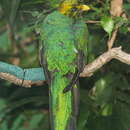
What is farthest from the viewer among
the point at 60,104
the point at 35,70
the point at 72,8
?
the point at 72,8

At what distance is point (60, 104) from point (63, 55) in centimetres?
25

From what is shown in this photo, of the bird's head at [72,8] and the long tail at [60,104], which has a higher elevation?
the bird's head at [72,8]

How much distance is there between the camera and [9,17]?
2.70m

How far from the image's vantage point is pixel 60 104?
1.84 metres

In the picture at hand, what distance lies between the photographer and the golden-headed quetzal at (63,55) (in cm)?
183

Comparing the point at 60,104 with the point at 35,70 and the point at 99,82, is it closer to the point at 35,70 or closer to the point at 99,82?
the point at 35,70

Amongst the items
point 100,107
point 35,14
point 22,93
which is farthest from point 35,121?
point 35,14

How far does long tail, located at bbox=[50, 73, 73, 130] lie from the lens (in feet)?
5.93

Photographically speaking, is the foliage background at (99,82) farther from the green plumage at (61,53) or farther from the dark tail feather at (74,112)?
the dark tail feather at (74,112)

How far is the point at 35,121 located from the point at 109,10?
4.87ft

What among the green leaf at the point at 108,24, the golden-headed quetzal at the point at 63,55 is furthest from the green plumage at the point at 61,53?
the green leaf at the point at 108,24

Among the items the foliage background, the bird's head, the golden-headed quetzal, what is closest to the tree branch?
the golden-headed quetzal

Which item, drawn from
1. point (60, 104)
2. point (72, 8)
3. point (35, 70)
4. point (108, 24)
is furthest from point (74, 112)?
point (72, 8)

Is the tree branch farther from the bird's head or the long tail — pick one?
the bird's head
